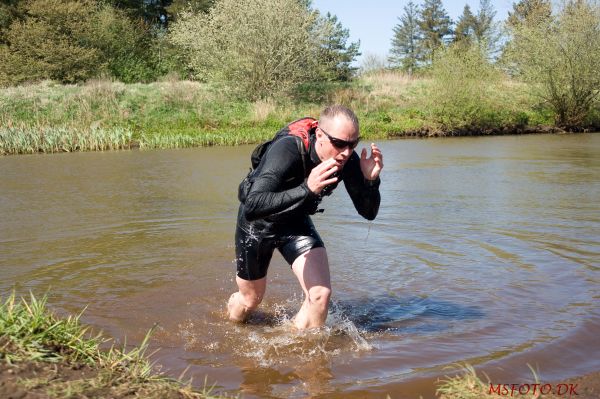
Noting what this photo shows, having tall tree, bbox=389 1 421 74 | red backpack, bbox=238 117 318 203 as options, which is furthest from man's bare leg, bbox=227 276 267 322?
tall tree, bbox=389 1 421 74

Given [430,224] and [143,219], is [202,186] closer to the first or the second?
[143,219]

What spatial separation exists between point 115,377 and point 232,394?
106cm

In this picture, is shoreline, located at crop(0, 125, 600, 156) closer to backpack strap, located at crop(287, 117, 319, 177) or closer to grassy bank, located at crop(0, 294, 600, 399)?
backpack strap, located at crop(287, 117, 319, 177)

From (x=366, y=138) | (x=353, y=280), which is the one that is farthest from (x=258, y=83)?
(x=353, y=280)

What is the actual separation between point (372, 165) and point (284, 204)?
881 mm

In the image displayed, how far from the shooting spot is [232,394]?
160 inches

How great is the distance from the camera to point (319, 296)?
4.89 metres

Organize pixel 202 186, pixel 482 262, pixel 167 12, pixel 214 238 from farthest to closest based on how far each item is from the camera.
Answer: pixel 167 12 < pixel 202 186 < pixel 214 238 < pixel 482 262

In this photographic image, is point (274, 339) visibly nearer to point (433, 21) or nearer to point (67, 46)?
point (67, 46)

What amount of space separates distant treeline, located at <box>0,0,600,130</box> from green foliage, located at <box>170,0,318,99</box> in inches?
2.4

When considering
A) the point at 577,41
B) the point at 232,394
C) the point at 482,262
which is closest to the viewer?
the point at 232,394

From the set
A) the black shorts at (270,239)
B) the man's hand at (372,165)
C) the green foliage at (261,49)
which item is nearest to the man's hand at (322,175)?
the man's hand at (372,165)

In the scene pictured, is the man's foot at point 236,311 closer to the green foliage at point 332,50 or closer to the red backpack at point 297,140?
the red backpack at point 297,140

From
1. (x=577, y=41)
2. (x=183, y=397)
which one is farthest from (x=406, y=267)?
(x=577, y=41)
